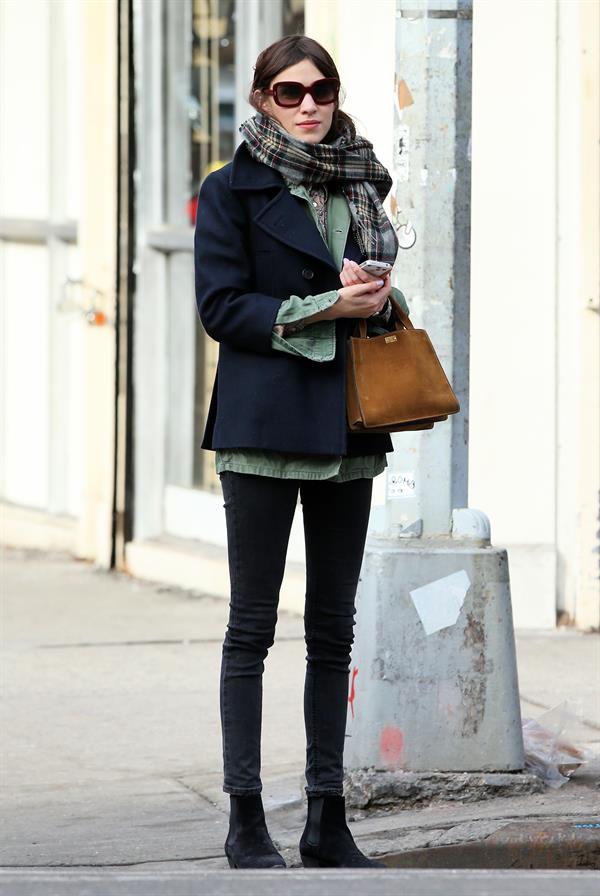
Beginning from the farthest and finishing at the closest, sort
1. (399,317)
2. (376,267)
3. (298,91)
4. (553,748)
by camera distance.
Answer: (553,748), (399,317), (298,91), (376,267)

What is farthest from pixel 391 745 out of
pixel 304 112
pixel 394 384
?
pixel 304 112

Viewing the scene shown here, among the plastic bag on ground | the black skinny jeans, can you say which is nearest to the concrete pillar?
the plastic bag on ground

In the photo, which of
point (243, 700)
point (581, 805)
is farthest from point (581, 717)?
point (243, 700)

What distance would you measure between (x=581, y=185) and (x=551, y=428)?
101 cm

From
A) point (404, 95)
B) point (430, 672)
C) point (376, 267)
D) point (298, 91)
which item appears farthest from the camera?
point (404, 95)

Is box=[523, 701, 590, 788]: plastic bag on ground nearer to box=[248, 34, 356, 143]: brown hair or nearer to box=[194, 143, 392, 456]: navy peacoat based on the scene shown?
box=[194, 143, 392, 456]: navy peacoat

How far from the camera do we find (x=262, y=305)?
12.3ft

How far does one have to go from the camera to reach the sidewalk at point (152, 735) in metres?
4.31

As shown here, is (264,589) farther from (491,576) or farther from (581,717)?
(581,717)

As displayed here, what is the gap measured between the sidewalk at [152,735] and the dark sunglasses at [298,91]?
1.76m

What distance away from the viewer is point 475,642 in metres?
4.51

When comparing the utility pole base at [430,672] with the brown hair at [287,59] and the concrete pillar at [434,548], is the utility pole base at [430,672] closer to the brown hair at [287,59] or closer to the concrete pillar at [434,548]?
the concrete pillar at [434,548]

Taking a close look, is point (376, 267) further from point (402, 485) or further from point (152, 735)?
point (152, 735)

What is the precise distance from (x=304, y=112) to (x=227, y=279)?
16.7 inches
